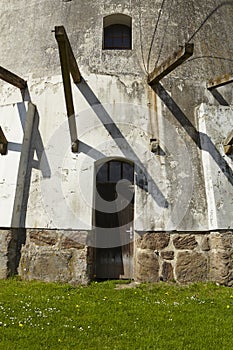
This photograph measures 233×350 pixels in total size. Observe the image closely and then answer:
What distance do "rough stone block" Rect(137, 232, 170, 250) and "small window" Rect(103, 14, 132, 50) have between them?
4.06 metres

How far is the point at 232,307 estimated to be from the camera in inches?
199

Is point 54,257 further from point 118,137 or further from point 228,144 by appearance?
point 228,144

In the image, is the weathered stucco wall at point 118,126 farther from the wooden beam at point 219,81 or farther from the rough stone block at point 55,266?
the wooden beam at point 219,81

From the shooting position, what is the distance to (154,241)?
656 cm

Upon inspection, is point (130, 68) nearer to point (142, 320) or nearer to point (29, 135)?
point (29, 135)

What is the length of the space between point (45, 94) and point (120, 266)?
11.9 ft

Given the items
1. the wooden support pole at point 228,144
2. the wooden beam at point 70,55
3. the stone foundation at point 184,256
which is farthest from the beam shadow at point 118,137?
the wooden support pole at point 228,144

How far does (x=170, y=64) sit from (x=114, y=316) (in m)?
4.10

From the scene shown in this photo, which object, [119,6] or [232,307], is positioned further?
[119,6]

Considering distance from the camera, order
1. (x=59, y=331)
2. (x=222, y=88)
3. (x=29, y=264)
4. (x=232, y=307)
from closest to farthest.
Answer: (x=59, y=331), (x=232, y=307), (x=29, y=264), (x=222, y=88)

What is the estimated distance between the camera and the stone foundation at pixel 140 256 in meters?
6.37

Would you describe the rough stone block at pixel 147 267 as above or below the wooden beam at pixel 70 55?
below

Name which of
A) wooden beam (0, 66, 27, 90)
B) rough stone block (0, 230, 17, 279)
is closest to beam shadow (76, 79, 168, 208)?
wooden beam (0, 66, 27, 90)

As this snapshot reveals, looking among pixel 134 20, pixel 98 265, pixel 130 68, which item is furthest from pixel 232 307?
pixel 134 20
